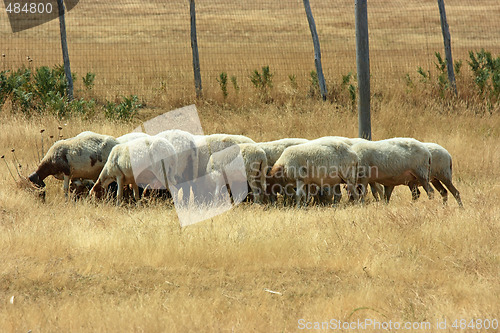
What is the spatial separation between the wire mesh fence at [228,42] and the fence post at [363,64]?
5978mm

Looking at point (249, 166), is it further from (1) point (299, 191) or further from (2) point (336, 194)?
(2) point (336, 194)

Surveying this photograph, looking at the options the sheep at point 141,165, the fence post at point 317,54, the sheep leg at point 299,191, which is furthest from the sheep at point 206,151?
the fence post at point 317,54

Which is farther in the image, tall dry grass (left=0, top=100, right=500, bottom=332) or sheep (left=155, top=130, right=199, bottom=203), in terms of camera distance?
sheep (left=155, top=130, right=199, bottom=203)

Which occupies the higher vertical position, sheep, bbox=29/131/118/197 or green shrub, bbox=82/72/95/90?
green shrub, bbox=82/72/95/90

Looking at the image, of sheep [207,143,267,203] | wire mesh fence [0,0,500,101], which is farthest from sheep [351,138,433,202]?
wire mesh fence [0,0,500,101]

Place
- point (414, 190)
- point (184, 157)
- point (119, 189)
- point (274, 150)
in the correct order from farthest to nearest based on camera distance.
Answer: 1. point (274, 150)
2. point (414, 190)
3. point (184, 157)
4. point (119, 189)

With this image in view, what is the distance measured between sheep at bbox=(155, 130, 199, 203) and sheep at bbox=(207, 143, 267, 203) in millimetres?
283

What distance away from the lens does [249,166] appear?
9742 millimetres

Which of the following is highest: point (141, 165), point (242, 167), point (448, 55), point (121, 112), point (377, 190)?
point (448, 55)

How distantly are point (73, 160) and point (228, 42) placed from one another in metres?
20.4

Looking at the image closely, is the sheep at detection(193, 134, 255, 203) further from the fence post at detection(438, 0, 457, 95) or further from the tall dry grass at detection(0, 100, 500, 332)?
the fence post at detection(438, 0, 457, 95)

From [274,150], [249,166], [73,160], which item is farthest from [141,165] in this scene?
[274,150]

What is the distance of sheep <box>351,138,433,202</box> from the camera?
9.57m

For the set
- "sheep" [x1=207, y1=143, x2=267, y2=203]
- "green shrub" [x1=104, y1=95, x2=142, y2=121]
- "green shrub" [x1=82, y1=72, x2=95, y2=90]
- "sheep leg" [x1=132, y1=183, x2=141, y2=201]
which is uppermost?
"green shrub" [x1=82, y1=72, x2=95, y2=90]
